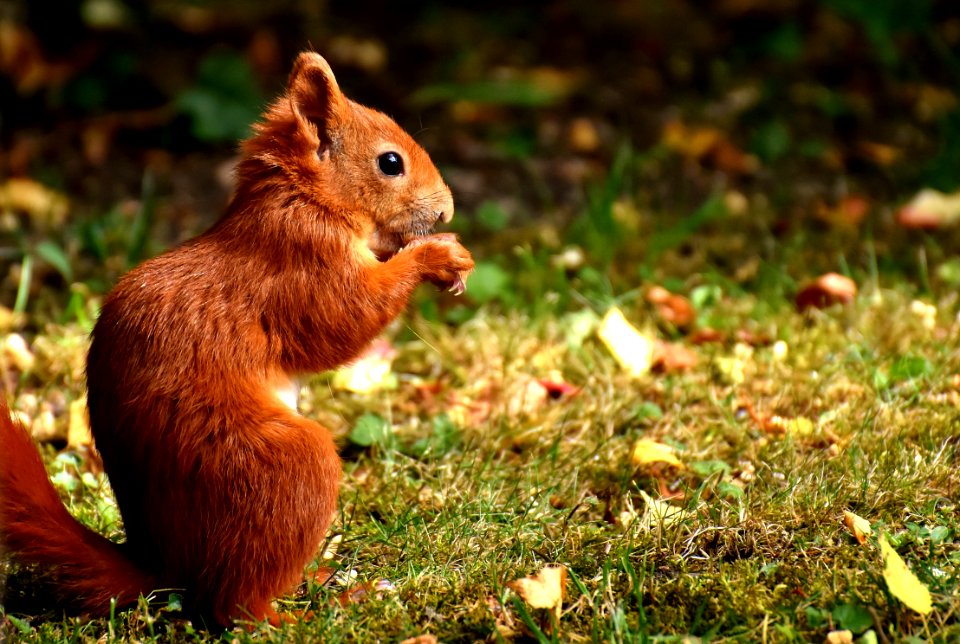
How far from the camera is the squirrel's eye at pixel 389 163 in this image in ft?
8.26

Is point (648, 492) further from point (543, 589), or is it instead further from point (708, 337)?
point (708, 337)

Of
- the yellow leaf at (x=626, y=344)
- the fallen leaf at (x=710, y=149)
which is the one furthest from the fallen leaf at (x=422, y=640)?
the fallen leaf at (x=710, y=149)

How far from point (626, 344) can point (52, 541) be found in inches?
67.7

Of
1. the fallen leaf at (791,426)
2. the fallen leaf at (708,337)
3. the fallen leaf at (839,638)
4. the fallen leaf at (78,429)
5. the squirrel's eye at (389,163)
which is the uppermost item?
the squirrel's eye at (389,163)

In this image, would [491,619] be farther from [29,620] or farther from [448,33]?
[448,33]

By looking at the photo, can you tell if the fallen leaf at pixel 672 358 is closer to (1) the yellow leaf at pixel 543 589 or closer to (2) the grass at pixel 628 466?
(2) the grass at pixel 628 466

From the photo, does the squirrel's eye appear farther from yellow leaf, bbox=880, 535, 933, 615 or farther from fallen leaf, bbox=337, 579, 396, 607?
yellow leaf, bbox=880, 535, 933, 615

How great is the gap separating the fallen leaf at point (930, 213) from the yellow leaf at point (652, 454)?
6.48 feet

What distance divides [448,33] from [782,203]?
7.31 ft

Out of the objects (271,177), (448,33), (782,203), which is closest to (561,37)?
(448,33)

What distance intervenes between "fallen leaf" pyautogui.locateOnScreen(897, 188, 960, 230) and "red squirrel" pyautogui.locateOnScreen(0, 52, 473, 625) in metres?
2.52

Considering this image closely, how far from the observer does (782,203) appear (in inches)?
188

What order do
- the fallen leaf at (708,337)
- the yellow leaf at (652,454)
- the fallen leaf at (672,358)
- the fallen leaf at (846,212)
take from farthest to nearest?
the fallen leaf at (846,212)
the fallen leaf at (708,337)
the fallen leaf at (672,358)
the yellow leaf at (652,454)

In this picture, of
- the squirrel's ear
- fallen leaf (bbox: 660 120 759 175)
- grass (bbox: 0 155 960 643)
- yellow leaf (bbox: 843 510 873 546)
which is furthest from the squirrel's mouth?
fallen leaf (bbox: 660 120 759 175)
